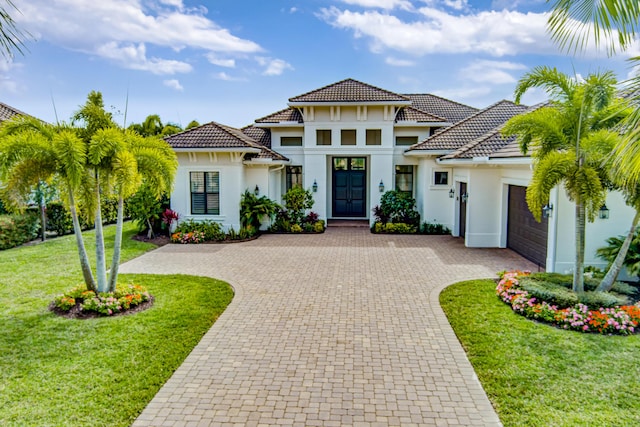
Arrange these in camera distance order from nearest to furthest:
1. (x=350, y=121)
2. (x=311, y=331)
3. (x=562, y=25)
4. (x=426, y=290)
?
(x=562, y=25)
(x=311, y=331)
(x=426, y=290)
(x=350, y=121)

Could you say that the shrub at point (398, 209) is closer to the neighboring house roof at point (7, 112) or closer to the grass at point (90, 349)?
the grass at point (90, 349)

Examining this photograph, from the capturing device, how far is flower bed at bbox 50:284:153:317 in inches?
322

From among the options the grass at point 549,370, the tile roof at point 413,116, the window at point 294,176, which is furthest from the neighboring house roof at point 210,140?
the grass at point 549,370

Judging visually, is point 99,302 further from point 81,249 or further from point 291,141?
point 291,141

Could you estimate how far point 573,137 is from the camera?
811cm

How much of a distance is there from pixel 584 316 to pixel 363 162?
15050 millimetres

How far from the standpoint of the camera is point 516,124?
835 cm

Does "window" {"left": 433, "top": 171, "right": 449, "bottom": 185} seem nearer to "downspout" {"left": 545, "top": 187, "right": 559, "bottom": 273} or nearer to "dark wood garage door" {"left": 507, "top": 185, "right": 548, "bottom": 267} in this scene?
"dark wood garage door" {"left": 507, "top": 185, "right": 548, "bottom": 267}

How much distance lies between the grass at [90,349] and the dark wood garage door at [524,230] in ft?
28.3

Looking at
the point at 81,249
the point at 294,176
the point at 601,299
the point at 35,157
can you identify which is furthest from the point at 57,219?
the point at 601,299

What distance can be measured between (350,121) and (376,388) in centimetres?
1583

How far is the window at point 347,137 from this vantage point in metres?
20.1

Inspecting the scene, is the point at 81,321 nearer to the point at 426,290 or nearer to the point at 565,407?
the point at 426,290

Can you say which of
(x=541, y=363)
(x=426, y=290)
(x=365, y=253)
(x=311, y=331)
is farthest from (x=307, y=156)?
(x=541, y=363)
